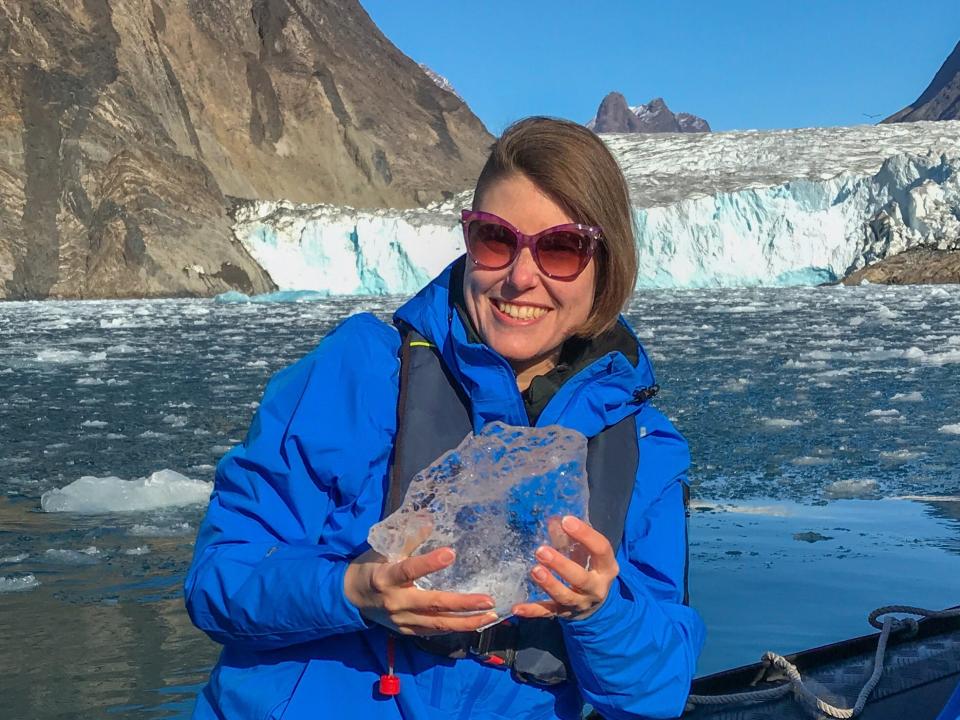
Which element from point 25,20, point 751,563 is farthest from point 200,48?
point 751,563

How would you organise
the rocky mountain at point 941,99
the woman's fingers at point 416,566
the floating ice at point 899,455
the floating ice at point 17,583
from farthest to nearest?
the rocky mountain at point 941,99, the floating ice at point 899,455, the floating ice at point 17,583, the woman's fingers at point 416,566

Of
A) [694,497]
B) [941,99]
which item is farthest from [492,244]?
[941,99]

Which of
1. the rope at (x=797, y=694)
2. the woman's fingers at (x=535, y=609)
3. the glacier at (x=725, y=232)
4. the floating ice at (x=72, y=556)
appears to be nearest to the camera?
the woman's fingers at (x=535, y=609)

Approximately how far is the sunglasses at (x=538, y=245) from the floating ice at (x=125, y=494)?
3414mm

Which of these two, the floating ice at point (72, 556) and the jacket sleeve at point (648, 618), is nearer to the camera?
the jacket sleeve at point (648, 618)

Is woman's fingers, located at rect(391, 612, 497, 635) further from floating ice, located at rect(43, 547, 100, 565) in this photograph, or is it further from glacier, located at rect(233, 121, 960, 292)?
glacier, located at rect(233, 121, 960, 292)

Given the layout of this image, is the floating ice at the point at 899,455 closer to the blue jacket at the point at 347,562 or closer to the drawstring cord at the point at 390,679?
the blue jacket at the point at 347,562

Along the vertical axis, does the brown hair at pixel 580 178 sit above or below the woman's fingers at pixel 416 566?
above

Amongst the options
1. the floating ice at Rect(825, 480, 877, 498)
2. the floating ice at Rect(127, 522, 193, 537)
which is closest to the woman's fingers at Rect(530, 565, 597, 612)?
the floating ice at Rect(127, 522, 193, 537)

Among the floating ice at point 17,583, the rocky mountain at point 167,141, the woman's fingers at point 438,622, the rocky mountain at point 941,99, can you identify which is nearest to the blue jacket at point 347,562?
the woman's fingers at point 438,622

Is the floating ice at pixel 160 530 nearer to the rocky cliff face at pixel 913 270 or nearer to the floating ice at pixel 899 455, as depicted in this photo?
the floating ice at pixel 899 455

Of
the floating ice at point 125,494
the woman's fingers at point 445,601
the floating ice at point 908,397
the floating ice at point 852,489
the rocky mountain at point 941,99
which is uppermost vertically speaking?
the rocky mountain at point 941,99

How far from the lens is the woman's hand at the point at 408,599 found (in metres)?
0.98

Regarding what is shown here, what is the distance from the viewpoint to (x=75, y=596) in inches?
127
